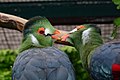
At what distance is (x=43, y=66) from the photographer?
5.10 feet

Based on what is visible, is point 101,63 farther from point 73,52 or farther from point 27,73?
point 73,52

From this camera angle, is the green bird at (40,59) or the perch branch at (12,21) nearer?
the green bird at (40,59)

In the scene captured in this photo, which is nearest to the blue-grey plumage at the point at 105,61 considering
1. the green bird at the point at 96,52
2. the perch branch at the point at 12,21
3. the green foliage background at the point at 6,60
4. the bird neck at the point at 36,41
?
the green bird at the point at 96,52

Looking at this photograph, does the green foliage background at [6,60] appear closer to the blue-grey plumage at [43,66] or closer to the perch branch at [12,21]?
the perch branch at [12,21]

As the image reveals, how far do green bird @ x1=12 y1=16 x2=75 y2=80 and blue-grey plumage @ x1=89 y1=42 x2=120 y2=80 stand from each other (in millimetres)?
126

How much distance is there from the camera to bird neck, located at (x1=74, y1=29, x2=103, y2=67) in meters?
1.87

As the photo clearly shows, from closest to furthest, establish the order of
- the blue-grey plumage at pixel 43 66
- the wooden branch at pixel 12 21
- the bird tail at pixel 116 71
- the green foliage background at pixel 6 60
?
the blue-grey plumage at pixel 43 66 < the bird tail at pixel 116 71 < the wooden branch at pixel 12 21 < the green foliage background at pixel 6 60

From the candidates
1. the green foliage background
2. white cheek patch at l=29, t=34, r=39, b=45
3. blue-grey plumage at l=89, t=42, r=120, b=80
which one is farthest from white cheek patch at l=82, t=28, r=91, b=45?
the green foliage background

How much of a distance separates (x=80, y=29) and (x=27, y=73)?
451 millimetres

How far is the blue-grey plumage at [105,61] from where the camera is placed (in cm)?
167

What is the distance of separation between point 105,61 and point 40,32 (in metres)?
0.34

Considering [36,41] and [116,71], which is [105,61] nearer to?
[116,71]

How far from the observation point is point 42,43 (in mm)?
1838

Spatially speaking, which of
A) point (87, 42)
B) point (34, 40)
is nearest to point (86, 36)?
point (87, 42)
